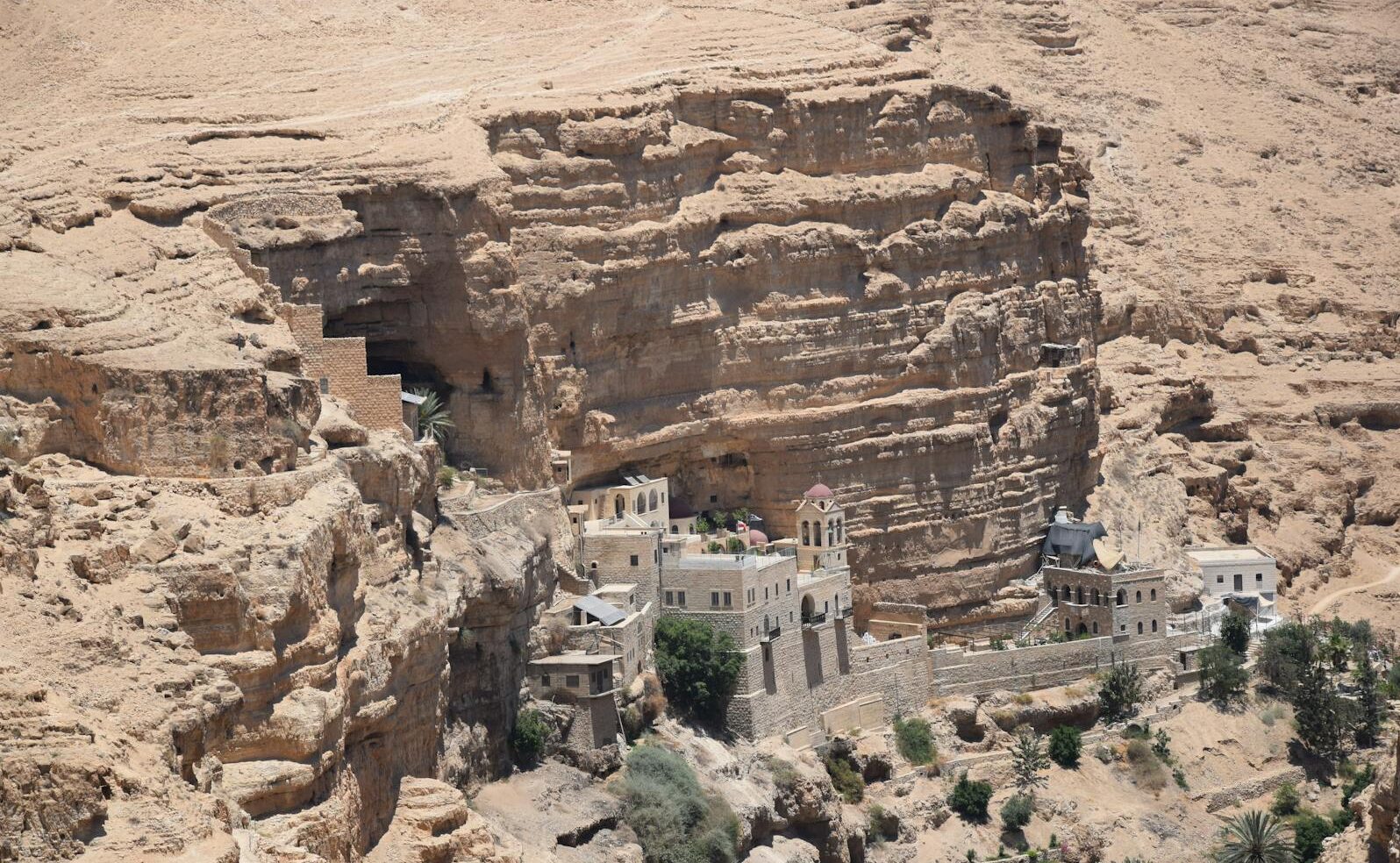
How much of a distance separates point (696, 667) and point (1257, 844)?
35.3ft

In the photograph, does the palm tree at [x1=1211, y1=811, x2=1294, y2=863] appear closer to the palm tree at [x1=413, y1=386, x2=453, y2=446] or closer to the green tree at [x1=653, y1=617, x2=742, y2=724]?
the green tree at [x1=653, y1=617, x2=742, y2=724]

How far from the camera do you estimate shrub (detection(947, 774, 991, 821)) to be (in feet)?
209

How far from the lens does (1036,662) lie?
67688mm

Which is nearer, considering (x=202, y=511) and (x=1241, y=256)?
(x=202, y=511)

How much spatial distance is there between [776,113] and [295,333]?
51.5 ft

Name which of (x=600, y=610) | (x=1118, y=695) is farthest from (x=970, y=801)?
(x=600, y=610)

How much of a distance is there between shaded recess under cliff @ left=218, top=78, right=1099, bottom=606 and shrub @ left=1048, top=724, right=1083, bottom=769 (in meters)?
5.06

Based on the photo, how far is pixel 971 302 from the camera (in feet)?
232

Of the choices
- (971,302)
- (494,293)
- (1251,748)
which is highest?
(494,293)

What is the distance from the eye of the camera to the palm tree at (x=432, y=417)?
59.8 metres

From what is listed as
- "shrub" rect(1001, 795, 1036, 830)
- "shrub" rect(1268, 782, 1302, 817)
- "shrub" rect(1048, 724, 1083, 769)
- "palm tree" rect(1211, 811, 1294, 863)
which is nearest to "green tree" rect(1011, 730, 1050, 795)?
"shrub" rect(1048, 724, 1083, 769)

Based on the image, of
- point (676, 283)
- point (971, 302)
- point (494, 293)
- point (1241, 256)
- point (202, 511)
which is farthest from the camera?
point (1241, 256)

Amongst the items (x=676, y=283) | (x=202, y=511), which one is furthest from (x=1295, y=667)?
(x=202, y=511)

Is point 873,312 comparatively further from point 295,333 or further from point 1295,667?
point 295,333
